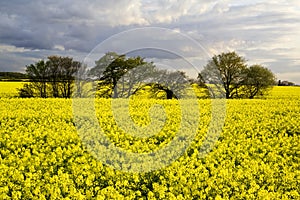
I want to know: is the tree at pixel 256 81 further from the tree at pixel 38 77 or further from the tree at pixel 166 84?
the tree at pixel 38 77

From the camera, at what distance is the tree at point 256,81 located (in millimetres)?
51812

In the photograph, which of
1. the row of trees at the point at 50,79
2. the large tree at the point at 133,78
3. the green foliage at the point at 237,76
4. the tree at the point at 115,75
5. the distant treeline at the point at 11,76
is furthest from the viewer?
the distant treeline at the point at 11,76

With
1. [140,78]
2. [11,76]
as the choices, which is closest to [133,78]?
[140,78]

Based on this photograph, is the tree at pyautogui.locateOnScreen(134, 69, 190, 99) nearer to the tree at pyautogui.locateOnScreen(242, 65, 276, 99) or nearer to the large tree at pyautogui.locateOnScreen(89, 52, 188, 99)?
the large tree at pyautogui.locateOnScreen(89, 52, 188, 99)

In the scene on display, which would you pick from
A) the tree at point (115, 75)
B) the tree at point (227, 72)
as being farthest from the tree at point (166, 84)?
the tree at point (227, 72)

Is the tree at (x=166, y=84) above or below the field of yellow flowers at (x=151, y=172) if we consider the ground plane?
above

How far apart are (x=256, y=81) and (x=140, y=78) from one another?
17.0 meters

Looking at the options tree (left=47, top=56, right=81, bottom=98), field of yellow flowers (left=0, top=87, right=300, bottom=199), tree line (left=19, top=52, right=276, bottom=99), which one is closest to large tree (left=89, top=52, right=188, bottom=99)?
tree line (left=19, top=52, right=276, bottom=99)

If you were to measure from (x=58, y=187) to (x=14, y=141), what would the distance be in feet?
19.3

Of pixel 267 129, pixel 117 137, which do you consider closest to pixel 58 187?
pixel 117 137

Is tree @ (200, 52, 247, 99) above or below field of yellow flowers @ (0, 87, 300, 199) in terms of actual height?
above

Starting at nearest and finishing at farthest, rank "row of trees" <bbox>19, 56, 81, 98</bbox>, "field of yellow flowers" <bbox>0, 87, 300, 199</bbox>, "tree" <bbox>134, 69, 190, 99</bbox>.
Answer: "field of yellow flowers" <bbox>0, 87, 300, 199</bbox>
"tree" <bbox>134, 69, 190, 99</bbox>
"row of trees" <bbox>19, 56, 81, 98</bbox>

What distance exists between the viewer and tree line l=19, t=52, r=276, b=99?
4409 cm

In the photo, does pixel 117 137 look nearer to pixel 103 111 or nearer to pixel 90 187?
pixel 90 187
